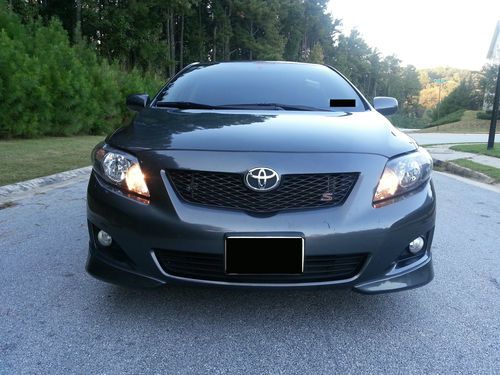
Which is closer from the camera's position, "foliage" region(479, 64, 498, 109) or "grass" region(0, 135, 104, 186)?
"grass" region(0, 135, 104, 186)

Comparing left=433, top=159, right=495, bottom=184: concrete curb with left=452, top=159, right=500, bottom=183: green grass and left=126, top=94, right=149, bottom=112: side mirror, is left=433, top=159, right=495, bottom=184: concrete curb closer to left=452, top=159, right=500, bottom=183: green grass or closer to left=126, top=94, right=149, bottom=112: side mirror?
left=452, top=159, right=500, bottom=183: green grass

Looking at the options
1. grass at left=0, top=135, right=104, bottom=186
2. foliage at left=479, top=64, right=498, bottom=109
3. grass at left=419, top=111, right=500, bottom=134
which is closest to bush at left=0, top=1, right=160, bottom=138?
grass at left=0, top=135, right=104, bottom=186

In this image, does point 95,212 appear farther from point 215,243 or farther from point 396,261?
point 396,261

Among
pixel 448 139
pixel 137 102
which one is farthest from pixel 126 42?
pixel 137 102

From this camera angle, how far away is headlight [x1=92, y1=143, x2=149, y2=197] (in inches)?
88.6

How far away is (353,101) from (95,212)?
76.6 inches

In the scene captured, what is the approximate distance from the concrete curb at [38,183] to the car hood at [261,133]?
10.8 feet

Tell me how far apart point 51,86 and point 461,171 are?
32.3ft

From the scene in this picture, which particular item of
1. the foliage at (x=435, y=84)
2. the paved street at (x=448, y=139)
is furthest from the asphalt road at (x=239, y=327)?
the foliage at (x=435, y=84)

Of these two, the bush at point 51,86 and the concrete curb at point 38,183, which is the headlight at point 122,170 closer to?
the concrete curb at point 38,183

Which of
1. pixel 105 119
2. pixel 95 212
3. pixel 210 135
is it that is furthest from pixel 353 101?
pixel 105 119

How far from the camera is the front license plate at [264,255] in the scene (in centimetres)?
207

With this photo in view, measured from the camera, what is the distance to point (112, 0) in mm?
27938

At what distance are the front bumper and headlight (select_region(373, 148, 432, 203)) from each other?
0.18ft
